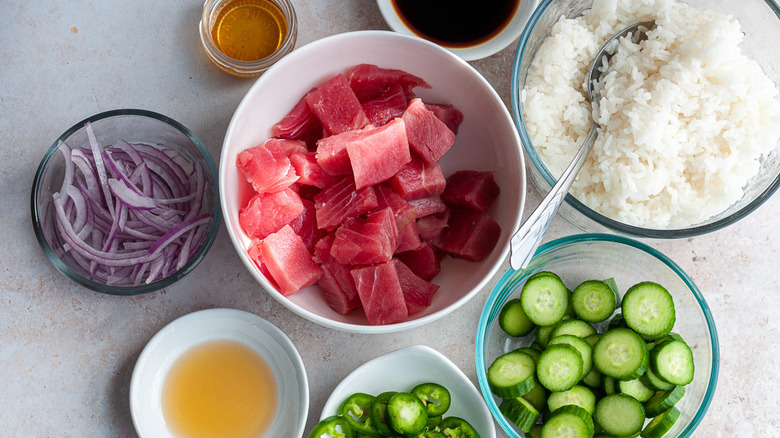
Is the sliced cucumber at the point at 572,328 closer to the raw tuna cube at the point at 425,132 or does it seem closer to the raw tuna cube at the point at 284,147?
the raw tuna cube at the point at 425,132

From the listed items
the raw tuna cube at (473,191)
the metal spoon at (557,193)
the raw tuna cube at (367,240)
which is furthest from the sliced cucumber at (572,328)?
the raw tuna cube at (367,240)

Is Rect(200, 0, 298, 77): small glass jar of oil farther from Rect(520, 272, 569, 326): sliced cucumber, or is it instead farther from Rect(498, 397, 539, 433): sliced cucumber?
Rect(498, 397, 539, 433): sliced cucumber

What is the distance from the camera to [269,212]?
6.22 feet

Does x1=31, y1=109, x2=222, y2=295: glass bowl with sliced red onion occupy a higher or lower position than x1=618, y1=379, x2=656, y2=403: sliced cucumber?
higher

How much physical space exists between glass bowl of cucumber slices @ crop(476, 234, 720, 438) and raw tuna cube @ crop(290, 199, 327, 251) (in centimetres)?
68

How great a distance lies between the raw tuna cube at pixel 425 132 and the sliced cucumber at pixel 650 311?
906mm

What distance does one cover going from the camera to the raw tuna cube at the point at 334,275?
1954 mm

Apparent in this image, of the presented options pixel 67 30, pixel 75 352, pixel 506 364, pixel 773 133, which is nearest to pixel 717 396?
pixel 506 364

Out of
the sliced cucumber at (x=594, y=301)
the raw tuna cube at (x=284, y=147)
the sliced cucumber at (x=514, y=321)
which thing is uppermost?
the raw tuna cube at (x=284, y=147)

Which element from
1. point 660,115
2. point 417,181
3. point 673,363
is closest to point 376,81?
point 417,181

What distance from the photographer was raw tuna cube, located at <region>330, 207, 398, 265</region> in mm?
1844

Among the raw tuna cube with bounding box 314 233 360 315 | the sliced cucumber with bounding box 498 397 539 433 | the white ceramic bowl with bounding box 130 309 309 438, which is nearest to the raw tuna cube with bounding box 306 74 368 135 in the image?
the raw tuna cube with bounding box 314 233 360 315

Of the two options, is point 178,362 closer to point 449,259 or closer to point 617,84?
point 449,259

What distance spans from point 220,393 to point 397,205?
40.3 inches
